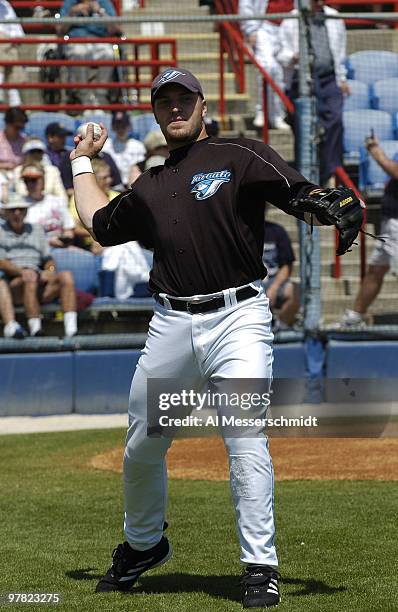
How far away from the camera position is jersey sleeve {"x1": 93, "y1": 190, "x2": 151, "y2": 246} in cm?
462

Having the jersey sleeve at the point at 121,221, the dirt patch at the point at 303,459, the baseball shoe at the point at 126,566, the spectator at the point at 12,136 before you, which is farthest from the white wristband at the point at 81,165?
the spectator at the point at 12,136

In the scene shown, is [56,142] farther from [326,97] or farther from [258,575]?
[258,575]

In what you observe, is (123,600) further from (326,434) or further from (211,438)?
(211,438)

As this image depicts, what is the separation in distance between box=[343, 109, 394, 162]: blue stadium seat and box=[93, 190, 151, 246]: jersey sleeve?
6493mm

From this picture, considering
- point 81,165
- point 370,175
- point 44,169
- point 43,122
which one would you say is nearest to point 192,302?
point 81,165

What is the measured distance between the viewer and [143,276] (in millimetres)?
10617

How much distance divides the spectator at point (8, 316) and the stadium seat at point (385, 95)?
151 inches

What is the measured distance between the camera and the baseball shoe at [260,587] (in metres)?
4.25

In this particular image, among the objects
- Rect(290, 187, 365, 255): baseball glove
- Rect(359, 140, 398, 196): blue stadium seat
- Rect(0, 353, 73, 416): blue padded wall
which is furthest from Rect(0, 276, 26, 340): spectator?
Rect(290, 187, 365, 255): baseball glove

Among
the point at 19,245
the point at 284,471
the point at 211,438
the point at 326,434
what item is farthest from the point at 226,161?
the point at 19,245

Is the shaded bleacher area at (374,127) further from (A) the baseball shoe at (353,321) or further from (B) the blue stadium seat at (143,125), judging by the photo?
(B) the blue stadium seat at (143,125)

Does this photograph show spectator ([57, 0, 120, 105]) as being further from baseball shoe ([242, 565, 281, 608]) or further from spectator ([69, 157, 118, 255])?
baseball shoe ([242, 565, 281, 608])

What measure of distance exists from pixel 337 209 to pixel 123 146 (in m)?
7.51

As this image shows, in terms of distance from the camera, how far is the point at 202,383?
4566 mm
